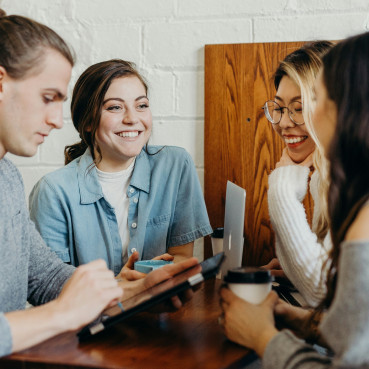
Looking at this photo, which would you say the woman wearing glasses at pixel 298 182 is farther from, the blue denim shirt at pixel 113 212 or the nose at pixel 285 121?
the blue denim shirt at pixel 113 212

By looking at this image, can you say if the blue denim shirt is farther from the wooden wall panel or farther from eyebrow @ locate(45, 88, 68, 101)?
eyebrow @ locate(45, 88, 68, 101)

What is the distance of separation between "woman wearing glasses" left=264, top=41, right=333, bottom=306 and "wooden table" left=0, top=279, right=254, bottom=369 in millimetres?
310

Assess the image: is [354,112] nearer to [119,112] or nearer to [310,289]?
[310,289]

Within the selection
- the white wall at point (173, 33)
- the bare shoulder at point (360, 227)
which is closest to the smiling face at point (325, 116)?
the bare shoulder at point (360, 227)

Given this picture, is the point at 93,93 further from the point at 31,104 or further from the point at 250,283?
the point at 250,283

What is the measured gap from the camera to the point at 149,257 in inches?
63.8

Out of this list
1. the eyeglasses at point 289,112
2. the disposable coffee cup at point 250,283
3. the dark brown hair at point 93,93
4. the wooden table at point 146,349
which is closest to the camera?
the wooden table at point 146,349

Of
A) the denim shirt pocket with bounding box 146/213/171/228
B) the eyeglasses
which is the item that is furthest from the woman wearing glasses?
the denim shirt pocket with bounding box 146/213/171/228

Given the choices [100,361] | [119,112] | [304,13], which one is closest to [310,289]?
[100,361]

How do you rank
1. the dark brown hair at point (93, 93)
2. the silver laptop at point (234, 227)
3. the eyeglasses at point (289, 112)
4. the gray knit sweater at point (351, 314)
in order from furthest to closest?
the dark brown hair at point (93, 93), the eyeglasses at point (289, 112), the silver laptop at point (234, 227), the gray knit sweater at point (351, 314)

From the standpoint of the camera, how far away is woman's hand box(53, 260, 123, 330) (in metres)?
0.82

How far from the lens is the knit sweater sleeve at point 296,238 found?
3.77 ft

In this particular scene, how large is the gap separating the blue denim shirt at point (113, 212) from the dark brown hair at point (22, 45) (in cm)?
59

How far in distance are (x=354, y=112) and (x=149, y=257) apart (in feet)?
3.26
